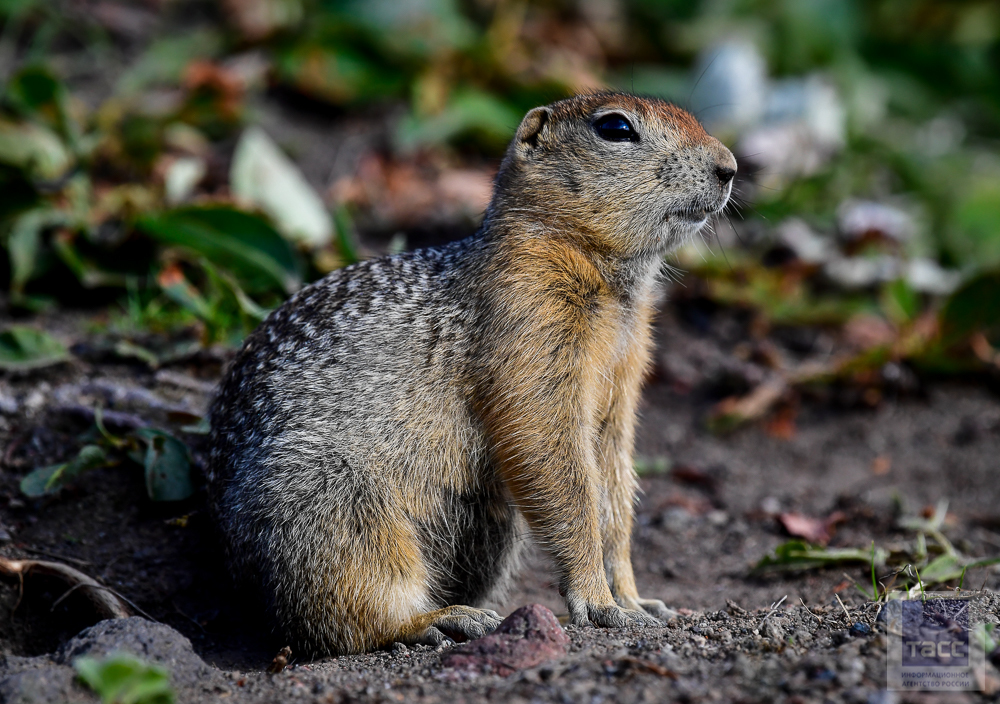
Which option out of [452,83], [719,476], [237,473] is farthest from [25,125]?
[719,476]

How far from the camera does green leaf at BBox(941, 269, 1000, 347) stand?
659 centimetres

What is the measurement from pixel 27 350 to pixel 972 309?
19.6 feet

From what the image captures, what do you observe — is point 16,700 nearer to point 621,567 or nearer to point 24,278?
point 621,567

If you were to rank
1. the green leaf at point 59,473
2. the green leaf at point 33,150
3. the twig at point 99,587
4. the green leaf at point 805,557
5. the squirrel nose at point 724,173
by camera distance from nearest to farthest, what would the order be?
1. the twig at point 99,587
2. the squirrel nose at point 724,173
3. the green leaf at point 59,473
4. the green leaf at point 805,557
5. the green leaf at point 33,150

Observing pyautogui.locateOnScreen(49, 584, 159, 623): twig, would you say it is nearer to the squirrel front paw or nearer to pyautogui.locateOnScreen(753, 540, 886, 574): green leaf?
the squirrel front paw

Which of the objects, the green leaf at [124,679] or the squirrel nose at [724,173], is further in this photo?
the squirrel nose at [724,173]

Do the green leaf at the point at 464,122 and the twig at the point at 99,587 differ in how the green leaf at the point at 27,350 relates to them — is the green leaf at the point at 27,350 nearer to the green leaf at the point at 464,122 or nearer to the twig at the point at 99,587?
the twig at the point at 99,587

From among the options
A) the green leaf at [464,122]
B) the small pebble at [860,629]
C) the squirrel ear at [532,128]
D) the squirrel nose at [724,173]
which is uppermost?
the green leaf at [464,122]

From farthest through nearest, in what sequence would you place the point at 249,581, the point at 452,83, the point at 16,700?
1. the point at 452,83
2. the point at 249,581
3. the point at 16,700

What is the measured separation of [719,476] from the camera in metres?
6.10

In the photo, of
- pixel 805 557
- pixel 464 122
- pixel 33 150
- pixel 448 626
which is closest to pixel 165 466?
pixel 448 626

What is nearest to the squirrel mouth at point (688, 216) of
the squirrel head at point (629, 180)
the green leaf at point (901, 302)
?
the squirrel head at point (629, 180)

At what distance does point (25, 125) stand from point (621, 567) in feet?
18.2

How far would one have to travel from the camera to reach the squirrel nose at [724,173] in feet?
13.7
